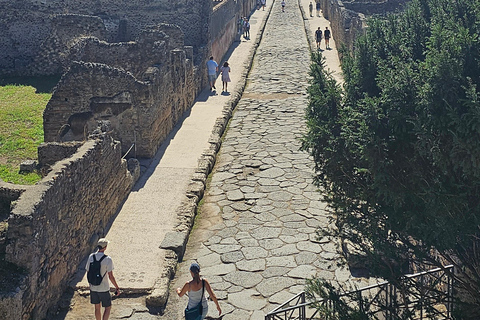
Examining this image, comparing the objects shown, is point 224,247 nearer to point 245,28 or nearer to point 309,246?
point 309,246

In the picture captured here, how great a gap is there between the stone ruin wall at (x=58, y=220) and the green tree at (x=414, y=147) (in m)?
3.41

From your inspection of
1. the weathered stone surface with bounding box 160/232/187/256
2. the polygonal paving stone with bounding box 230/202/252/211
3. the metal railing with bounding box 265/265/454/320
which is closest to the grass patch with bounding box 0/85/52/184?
the weathered stone surface with bounding box 160/232/187/256

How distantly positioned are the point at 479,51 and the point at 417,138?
1.12m

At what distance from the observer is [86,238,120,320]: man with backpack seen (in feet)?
27.7

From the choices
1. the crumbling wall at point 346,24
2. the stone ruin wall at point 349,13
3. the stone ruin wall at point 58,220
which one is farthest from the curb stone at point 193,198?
the stone ruin wall at point 349,13

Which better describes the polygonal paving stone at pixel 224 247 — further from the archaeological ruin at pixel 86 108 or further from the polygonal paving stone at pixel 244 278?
the archaeological ruin at pixel 86 108

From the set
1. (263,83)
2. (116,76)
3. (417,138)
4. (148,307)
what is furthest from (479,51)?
(263,83)

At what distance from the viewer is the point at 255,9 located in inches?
2030

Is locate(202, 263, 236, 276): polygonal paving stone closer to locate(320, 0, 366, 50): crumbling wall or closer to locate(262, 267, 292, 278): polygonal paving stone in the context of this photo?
locate(262, 267, 292, 278): polygonal paving stone

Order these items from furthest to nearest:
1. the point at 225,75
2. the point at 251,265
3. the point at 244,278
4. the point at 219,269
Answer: the point at 225,75
the point at 251,265
the point at 219,269
the point at 244,278

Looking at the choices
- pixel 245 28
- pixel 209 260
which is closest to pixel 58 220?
pixel 209 260

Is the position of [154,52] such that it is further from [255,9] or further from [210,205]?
[255,9]

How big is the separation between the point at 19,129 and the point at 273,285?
9.09 m

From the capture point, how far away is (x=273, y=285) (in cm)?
978
